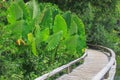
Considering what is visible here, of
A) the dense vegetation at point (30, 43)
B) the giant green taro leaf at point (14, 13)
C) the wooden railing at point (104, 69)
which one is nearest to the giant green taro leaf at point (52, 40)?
the dense vegetation at point (30, 43)

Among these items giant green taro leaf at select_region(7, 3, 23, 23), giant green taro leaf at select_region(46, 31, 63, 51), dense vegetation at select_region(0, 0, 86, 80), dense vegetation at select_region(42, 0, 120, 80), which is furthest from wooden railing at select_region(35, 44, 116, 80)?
giant green taro leaf at select_region(7, 3, 23, 23)

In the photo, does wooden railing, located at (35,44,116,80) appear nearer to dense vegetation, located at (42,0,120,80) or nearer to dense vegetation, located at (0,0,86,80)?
dense vegetation, located at (0,0,86,80)

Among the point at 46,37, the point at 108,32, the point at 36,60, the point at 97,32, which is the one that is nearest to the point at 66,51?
the point at 46,37

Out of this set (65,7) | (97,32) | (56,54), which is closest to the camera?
(56,54)

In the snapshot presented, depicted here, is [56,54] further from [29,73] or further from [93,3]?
[93,3]

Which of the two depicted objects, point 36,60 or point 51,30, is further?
point 51,30

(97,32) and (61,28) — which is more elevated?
(61,28)

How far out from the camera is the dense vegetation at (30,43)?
39.4ft

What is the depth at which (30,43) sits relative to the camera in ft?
45.2

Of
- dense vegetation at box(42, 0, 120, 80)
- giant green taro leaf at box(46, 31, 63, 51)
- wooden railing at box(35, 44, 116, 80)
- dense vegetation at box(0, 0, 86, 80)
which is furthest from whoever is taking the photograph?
dense vegetation at box(42, 0, 120, 80)

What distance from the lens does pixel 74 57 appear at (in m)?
18.2

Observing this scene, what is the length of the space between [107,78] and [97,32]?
19587mm

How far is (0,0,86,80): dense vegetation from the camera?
11995 mm

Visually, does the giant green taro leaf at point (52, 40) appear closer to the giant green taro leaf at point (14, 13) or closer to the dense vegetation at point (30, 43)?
the dense vegetation at point (30, 43)
